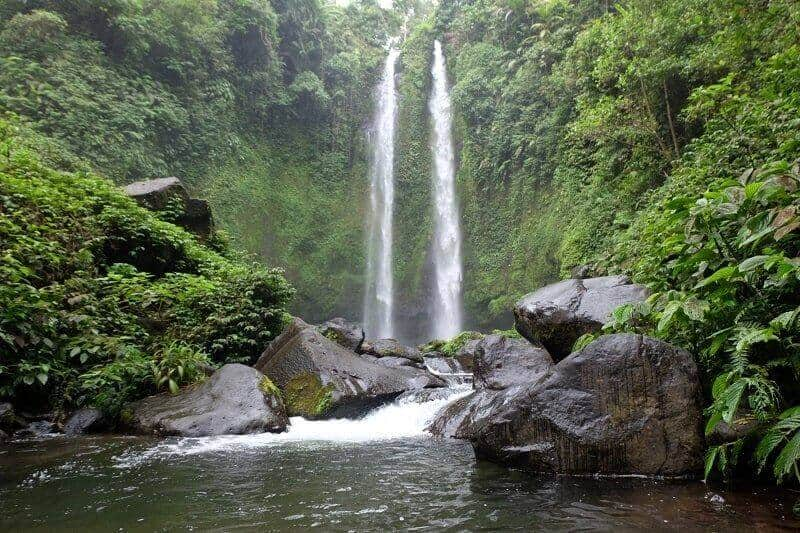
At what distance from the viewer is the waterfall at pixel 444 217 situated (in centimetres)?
2048

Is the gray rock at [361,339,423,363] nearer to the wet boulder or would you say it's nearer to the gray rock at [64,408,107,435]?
the wet boulder

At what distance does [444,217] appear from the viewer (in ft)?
72.9

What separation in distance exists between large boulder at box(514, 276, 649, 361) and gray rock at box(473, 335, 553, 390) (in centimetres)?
25

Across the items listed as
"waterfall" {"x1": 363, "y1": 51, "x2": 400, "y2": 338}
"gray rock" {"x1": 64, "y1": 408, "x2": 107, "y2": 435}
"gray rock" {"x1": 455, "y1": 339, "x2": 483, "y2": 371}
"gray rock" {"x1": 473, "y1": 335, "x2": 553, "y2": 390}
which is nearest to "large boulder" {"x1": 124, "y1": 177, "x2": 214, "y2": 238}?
"gray rock" {"x1": 64, "y1": 408, "x2": 107, "y2": 435}

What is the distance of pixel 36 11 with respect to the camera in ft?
46.9

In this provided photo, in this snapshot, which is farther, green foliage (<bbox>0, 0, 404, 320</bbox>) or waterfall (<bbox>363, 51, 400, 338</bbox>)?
waterfall (<bbox>363, 51, 400, 338</bbox>)

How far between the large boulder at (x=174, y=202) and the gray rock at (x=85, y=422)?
5767mm

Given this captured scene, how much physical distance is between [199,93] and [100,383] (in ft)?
56.6

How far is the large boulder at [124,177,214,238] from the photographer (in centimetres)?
1066

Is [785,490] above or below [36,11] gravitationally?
below

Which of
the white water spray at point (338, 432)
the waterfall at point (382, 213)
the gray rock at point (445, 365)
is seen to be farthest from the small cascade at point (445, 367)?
the waterfall at point (382, 213)

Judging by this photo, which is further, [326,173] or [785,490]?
[326,173]

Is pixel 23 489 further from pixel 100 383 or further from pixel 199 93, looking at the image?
pixel 199 93

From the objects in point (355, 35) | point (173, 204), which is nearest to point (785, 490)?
point (173, 204)
